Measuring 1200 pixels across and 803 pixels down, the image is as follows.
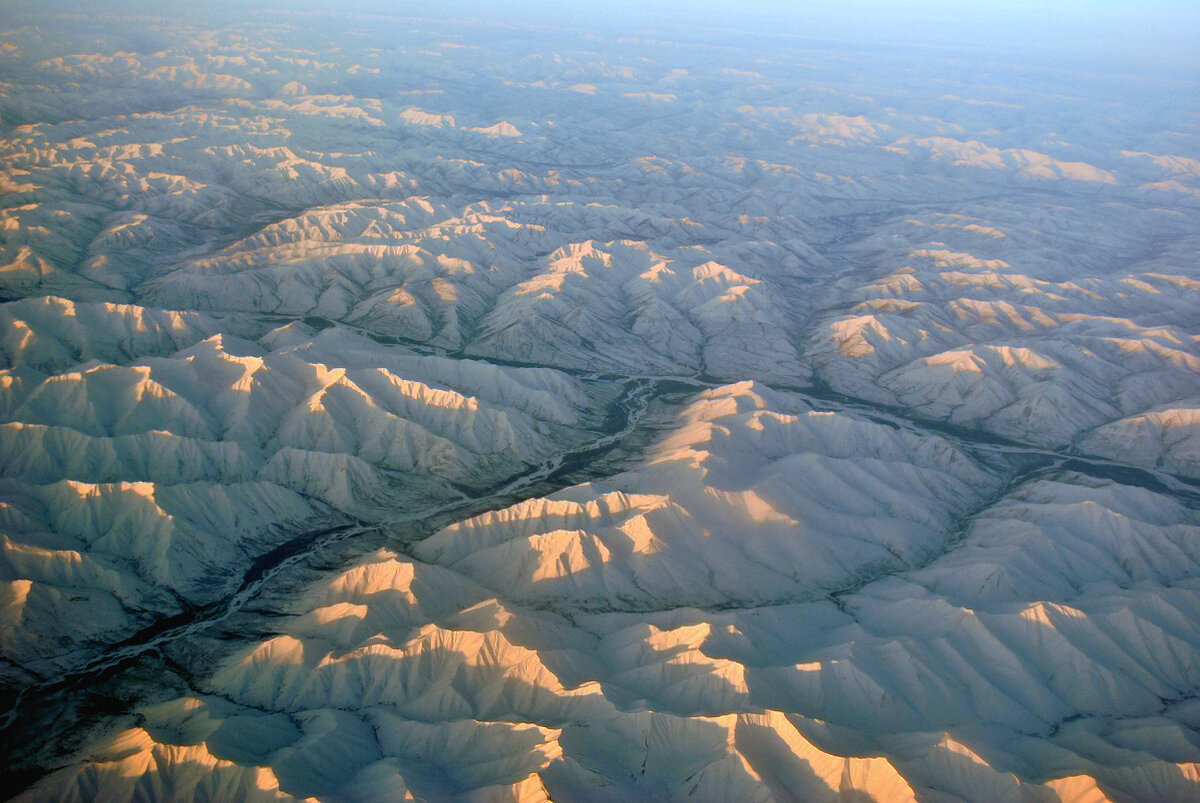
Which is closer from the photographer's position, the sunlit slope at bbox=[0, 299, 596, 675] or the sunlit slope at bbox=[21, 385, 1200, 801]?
the sunlit slope at bbox=[21, 385, 1200, 801]

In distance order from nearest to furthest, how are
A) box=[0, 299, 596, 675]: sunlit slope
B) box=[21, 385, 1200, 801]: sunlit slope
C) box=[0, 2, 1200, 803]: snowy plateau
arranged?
box=[21, 385, 1200, 801]: sunlit slope, box=[0, 2, 1200, 803]: snowy plateau, box=[0, 299, 596, 675]: sunlit slope

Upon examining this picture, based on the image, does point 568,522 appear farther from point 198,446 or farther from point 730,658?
point 198,446

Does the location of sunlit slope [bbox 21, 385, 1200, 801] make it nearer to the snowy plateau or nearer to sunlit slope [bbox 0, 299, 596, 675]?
the snowy plateau

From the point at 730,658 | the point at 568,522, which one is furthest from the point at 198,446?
the point at 730,658

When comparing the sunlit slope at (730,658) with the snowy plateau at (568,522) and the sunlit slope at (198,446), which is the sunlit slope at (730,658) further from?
the sunlit slope at (198,446)

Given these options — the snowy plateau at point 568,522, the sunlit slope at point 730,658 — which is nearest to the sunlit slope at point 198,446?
the snowy plateau at point 568,522

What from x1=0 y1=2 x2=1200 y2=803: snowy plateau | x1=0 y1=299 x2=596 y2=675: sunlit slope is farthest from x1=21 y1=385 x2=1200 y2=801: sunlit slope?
x1=0 y1=299 x2=596 y2=675: sunlit slope

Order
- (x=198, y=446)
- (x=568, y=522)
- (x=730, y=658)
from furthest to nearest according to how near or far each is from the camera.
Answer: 1. (x=198, y=446)
2. (x=568, y=522)
3. (x=730, y=658)

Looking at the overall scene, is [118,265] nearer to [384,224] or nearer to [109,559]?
[384,224]
